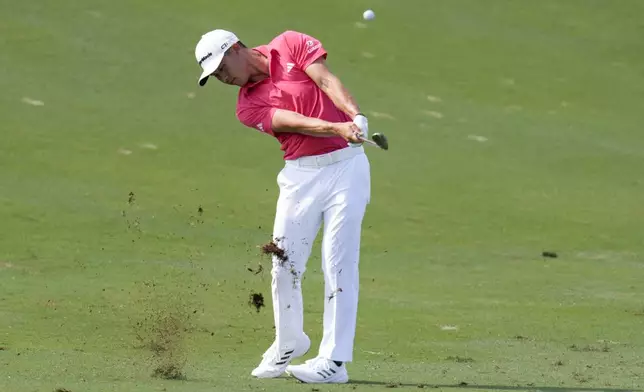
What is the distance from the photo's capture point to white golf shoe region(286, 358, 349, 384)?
8.11m

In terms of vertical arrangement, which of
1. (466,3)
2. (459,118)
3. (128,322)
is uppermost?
(466,3)

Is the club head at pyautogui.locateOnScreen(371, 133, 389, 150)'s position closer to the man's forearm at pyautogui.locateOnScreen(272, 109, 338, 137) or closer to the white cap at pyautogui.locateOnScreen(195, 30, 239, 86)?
the man's forearm at pyautogui.locateOnScreen(272, 109, 338, 137)

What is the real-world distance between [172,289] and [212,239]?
278 cm

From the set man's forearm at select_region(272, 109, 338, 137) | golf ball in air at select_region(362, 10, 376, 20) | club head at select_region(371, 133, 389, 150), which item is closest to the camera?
club head at select_region(371, 133, 389, 150)

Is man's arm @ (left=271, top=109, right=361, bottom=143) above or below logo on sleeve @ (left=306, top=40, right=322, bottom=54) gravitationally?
below

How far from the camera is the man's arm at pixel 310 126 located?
24.9ft

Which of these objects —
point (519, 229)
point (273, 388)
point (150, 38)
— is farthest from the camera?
point (150, 38)

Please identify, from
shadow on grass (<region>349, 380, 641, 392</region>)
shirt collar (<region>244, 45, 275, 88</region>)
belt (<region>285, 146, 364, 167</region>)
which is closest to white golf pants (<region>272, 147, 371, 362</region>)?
belt (<region>285, 146, 364, 167</region>)

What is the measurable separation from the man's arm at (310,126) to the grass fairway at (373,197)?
142 cm

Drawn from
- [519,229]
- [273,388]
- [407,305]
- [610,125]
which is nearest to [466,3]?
[610,125]

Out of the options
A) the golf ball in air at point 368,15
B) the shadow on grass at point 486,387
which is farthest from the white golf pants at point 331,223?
the golf ball in air at point 368,15

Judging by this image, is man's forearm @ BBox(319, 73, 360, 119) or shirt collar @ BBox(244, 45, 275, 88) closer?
man's forearm @ BBox(319, 73, 360, 119)

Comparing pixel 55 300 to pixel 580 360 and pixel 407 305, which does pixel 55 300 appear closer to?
pixel 407 305

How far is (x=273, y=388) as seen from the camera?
311 inches
